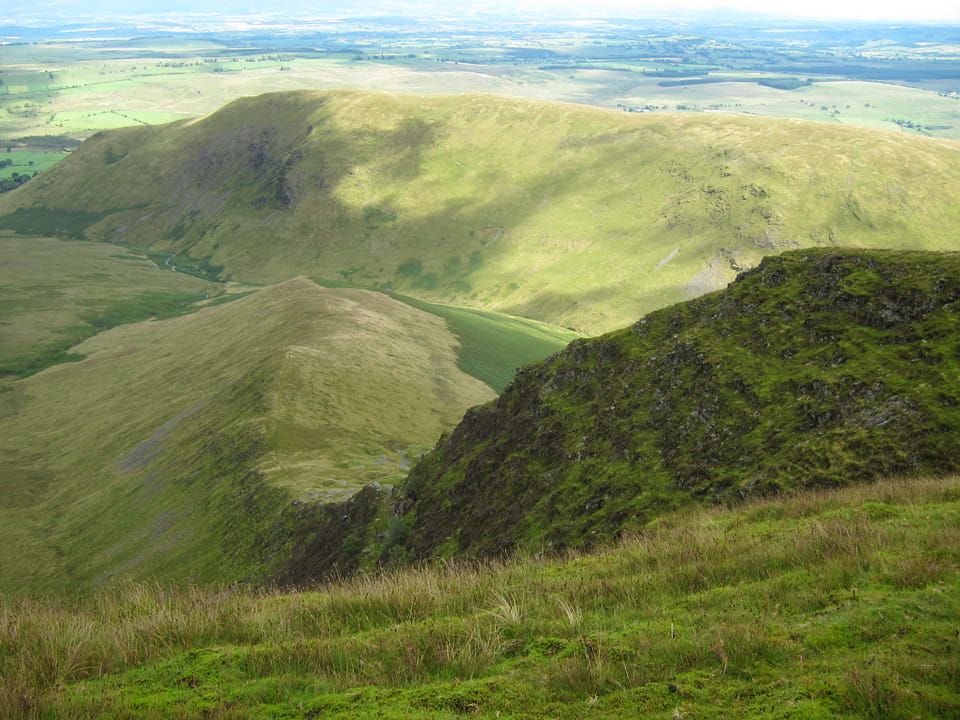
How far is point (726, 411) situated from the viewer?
2377cm

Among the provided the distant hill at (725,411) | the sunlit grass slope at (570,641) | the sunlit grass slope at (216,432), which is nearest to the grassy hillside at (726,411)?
the distant hill at (725,411)

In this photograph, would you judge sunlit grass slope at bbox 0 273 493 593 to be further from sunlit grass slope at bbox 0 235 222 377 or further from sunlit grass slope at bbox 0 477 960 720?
sunlit grass slope at bbox 0 477 960 720

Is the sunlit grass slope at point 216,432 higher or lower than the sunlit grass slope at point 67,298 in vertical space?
higher

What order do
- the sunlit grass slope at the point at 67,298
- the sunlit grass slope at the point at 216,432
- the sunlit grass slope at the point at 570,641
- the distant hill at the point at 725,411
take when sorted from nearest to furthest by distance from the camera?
the sunlit grass slope at the point at 570,641 → the distant hill at the point at 725,411 → the sunlit grass slope at the point at 216,432 → the sunlit grass slope at the point at 67,298

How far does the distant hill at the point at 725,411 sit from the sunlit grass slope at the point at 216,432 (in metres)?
22.7

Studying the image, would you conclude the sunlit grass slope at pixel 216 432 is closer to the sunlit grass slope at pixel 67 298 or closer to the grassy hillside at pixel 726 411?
the grassy hillside at pixel 726 411

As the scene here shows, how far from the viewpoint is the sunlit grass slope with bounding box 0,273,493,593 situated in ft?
172

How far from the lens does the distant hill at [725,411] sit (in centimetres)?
1973

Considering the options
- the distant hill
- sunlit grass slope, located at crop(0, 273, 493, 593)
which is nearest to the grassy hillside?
the distant hill

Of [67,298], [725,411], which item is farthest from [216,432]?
[67,298]

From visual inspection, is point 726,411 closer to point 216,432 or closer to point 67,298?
point 216,432

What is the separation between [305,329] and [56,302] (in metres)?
100

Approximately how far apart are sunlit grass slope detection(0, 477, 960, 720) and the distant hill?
6.81m

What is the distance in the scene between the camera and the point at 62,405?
315ft
